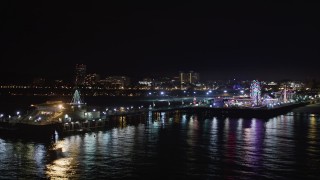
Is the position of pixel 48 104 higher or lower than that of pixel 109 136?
higher

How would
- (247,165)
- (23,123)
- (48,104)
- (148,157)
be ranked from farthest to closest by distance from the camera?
(48,104) < (23,123) < (148,157) < (247,165)

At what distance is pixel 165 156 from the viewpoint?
22.6 meters

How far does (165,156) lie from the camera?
2261 centimetres

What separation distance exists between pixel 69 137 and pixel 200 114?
28.4 metres

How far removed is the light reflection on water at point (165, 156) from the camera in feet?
61.2

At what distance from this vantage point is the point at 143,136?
3031 cm

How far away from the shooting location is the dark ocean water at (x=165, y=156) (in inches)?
731

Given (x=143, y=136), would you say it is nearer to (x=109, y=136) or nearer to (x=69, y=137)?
(x=109, y=136)

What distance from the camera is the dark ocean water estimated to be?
61.0ft

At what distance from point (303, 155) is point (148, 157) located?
350 inches

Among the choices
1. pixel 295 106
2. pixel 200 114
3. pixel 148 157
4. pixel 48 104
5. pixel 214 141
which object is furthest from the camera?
pixel 295 106

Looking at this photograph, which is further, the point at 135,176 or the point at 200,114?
the point at 200,114

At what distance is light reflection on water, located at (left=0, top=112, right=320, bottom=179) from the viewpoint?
734 inches

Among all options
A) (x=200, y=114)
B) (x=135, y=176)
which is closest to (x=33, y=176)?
(x=135, y=176)
